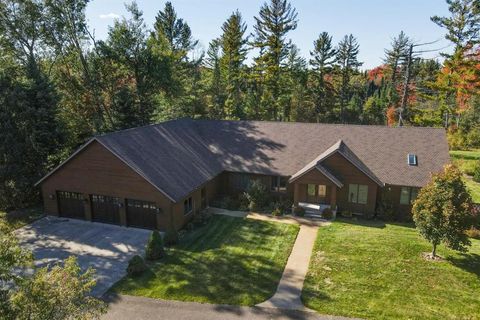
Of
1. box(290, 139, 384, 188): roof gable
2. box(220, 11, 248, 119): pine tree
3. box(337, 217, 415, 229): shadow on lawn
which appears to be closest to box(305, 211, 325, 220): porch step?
box(337, 217, 415, 229): shadow on lawn

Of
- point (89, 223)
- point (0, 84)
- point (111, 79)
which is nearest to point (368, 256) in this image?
point (89, 223)

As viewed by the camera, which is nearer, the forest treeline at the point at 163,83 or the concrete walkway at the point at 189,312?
the concrete walkway at the point at 189,312

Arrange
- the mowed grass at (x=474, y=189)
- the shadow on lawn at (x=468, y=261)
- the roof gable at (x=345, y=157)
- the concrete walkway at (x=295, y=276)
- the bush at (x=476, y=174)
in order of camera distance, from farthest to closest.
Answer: the bush at (x=476, y=174), the mowed grass at (x=474, y=189), the roof gable at (x=345, y=157), the shadow on lawn at (x=468, y=261), the concrete walkway at (x=295, y=276)

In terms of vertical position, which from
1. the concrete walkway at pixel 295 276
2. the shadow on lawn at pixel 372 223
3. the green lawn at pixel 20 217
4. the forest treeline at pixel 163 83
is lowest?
the concrete walkway at pixel 295 276

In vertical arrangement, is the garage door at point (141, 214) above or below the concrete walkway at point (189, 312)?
above

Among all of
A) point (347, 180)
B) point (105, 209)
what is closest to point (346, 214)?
point (347, 180)

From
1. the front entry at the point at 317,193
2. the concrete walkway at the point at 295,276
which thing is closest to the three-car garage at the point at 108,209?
the concrete walkway at the point at 295,276

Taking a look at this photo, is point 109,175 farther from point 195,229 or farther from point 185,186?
point 195,229

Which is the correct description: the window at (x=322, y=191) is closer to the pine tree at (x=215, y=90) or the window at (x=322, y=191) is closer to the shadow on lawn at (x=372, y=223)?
the shadow on lawn at (x=372, y=223)
